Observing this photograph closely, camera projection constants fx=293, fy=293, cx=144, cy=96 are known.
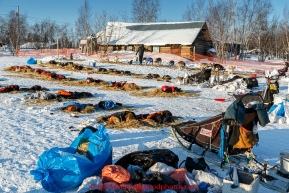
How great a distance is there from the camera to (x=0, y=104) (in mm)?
8289

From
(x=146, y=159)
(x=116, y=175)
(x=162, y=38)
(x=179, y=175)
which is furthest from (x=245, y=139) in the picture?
(x=162, y=38)

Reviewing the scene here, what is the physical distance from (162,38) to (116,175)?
3083 cm

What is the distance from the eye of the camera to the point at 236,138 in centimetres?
446

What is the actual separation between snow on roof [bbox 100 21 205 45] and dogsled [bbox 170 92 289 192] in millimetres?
26797

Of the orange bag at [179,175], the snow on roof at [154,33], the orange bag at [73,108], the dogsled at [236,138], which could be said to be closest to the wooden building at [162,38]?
the snow on roof at [154,33]

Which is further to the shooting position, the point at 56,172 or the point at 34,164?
the point at 34,164

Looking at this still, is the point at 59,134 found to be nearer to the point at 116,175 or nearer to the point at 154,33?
the point at 116,175

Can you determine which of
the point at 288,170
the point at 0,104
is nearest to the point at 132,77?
the point at 0,104

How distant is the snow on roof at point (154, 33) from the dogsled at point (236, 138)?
2680 centimetres

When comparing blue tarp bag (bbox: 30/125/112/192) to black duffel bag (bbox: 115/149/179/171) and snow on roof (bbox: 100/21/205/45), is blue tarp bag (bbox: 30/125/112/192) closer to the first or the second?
black duffel bag (bbox: 115/149/179/171)

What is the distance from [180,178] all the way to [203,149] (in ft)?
5.75

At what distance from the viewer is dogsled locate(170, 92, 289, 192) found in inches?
166

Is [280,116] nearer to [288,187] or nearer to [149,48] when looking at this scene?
[288,187]

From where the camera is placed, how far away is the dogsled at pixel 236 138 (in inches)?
166
